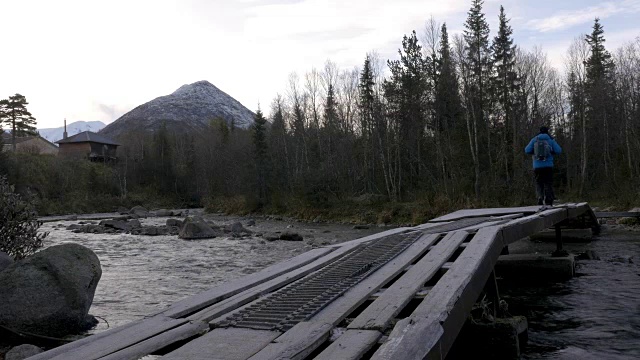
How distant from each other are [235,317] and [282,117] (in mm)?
58099

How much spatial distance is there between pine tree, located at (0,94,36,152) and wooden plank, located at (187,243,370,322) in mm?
85743

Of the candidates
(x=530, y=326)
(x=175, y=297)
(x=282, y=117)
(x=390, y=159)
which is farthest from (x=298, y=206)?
(x=530, y=326)

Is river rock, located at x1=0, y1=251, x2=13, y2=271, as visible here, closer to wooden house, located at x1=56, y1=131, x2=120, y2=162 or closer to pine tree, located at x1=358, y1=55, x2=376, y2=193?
pine tree, located at x1=358, y1=55, x2=376, y2=193

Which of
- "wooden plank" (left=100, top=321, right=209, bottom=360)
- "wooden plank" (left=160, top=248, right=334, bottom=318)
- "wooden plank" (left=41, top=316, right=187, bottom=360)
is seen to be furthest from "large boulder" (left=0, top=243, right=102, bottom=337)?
"wooden plank" (left=100, top=321, right=209, bottom=360)

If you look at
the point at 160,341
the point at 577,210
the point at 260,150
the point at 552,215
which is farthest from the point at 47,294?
the point at 260,150

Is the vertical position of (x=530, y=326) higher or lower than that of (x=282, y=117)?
lower

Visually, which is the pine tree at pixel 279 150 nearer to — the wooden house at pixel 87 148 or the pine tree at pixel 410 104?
the pine tree at pixel 410 104

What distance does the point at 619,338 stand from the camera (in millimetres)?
6566

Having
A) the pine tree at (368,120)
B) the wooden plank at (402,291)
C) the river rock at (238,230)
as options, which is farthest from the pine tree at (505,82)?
the wooden plank at (402,291)

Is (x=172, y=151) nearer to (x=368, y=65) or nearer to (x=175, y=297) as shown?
(x=368, y=65)

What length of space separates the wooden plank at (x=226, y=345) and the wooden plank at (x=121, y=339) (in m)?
0.39

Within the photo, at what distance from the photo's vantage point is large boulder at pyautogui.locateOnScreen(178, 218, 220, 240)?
934 inches

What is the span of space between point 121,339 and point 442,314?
253 cm

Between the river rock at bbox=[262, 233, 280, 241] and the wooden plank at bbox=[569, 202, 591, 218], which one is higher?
the wooden plank at bbox=[569, 202, 591, 218]
